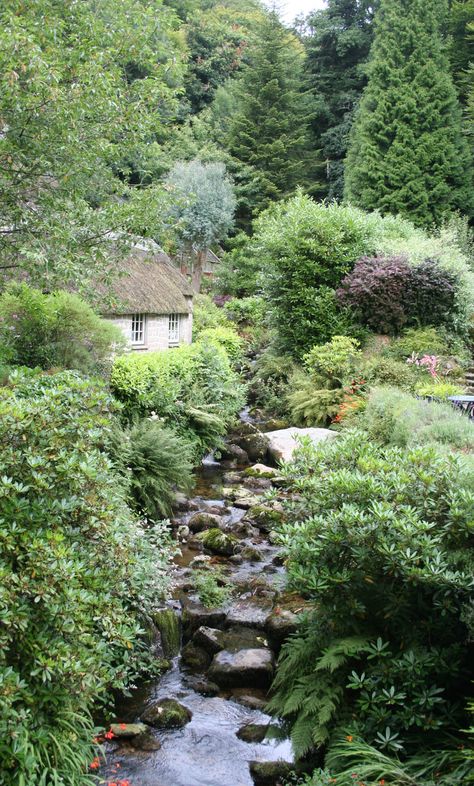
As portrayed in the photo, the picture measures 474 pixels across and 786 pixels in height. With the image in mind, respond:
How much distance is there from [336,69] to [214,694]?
3857 cm

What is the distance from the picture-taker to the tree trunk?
31098mm

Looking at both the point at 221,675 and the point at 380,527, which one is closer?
the point at 380,527

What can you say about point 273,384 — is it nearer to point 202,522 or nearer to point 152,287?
point 152,287

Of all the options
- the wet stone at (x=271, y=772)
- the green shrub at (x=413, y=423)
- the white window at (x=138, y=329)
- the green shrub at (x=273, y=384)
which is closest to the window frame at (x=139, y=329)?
the white window at (x=138, y=329)

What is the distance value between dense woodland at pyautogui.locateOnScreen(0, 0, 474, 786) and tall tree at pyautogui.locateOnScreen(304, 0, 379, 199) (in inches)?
589

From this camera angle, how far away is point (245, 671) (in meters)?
6.16

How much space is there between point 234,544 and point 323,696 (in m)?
4.29

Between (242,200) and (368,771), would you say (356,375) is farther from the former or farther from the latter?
(242,200)

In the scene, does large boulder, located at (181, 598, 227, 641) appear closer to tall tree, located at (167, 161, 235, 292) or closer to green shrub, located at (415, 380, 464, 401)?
green shrub, located at (415, 380, 464, 401)

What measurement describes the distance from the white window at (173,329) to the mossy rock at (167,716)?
52.5 feet

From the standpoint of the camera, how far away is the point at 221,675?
6223mm

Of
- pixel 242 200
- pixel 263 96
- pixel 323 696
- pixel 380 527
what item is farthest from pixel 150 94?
pixel 263 96

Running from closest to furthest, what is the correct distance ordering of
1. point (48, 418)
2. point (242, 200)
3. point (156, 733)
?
1. point (48, 418)
2. point (156, 733)
3. point (242, 200)

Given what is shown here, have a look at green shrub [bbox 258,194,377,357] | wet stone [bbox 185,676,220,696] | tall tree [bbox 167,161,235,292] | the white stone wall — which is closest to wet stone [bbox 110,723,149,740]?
wet stone [bbox 185,676,220,696]
